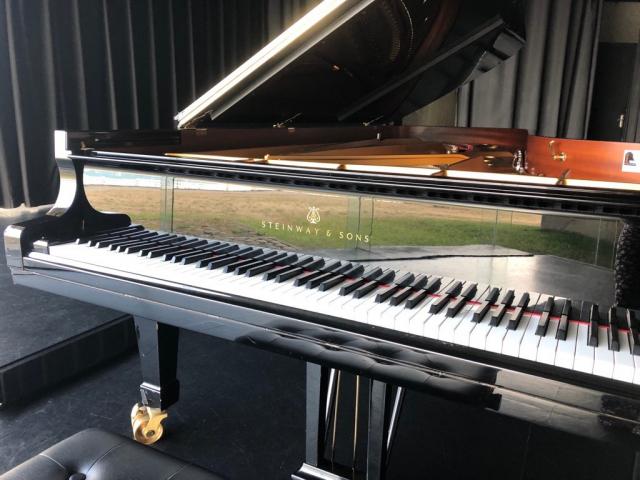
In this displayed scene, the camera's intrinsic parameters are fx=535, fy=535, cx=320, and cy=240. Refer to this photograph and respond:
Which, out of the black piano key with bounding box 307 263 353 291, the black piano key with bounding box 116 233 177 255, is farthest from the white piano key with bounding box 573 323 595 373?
the black piano key with bounding box 116 233 177 255

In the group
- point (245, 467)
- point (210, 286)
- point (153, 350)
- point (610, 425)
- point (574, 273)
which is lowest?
point (245, 467)

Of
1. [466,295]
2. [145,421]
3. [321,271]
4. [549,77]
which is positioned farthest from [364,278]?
[549,77]

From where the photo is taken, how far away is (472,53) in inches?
106

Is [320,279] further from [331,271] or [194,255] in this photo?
[194,255]

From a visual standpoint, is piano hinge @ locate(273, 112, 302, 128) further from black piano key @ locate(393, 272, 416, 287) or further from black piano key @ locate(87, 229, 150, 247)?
black piano key @ locate(393, 272, 416, 287)

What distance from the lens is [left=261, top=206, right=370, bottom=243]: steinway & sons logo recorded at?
1.38m

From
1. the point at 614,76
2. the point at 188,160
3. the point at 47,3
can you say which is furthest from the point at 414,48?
the point at 614,76

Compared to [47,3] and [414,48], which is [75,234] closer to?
[414,48]

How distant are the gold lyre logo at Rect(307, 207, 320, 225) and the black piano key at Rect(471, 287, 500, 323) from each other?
1.55ft

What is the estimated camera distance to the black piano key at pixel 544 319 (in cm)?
108

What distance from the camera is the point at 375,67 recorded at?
2514 mm

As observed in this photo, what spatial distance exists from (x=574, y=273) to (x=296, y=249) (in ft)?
2.25

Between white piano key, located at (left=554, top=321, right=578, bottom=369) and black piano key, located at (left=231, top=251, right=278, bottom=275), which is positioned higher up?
black piano key, located at (left=231, top=251, right=278, bottom=275)

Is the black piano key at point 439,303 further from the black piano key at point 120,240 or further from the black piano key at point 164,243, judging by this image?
the black piano key at point 120,240
